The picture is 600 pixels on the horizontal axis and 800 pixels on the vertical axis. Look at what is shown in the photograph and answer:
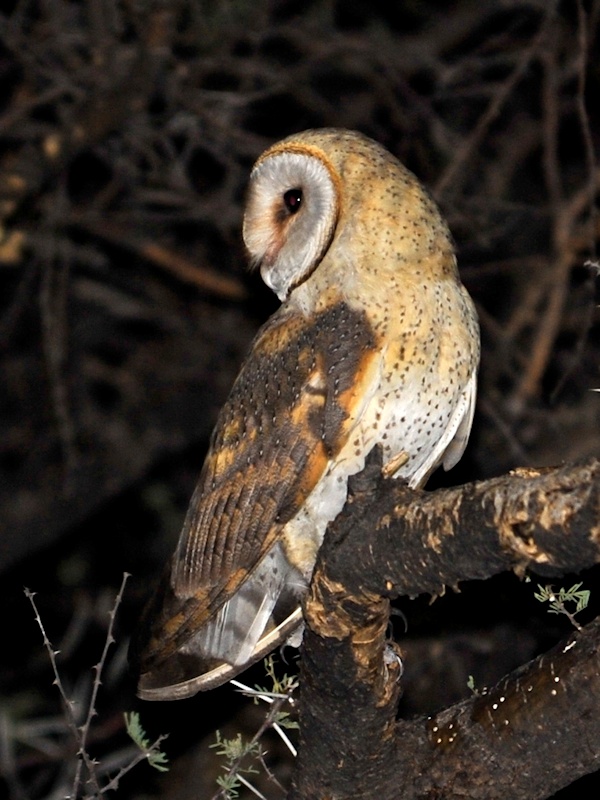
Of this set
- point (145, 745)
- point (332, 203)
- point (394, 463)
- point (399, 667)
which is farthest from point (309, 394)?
point (145, 745)

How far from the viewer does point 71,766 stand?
4812 millimetres

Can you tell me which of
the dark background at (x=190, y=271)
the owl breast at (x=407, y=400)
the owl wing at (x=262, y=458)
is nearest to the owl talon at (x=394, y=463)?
the owl breast at (x=407, y=400)

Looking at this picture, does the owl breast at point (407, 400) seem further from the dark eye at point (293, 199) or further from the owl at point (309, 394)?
the dark eye at point (293, 199)

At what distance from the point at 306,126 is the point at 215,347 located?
1.13 meters

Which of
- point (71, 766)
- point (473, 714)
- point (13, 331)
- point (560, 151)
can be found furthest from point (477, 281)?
point (473, 714)

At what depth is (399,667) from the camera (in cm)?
293

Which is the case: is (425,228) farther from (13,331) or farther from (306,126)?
(13,331)

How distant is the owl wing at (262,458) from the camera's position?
291 centimetres

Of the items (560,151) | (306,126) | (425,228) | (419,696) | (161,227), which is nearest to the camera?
(425,228)

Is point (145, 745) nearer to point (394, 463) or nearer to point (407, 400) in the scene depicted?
point (394, 463)

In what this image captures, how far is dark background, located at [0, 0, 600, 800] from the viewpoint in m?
4.54

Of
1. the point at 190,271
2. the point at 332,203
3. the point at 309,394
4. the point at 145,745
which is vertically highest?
the point at 332,203

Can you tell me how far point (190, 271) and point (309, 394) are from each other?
2724mm

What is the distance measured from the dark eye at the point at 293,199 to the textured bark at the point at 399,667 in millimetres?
1011
